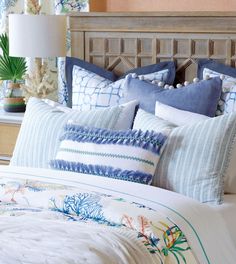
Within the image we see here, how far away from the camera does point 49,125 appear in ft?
11.6

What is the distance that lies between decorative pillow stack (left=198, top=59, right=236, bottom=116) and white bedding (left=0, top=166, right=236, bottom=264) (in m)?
0.70

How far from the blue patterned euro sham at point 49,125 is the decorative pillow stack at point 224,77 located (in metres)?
0.42

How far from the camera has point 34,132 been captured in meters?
3.57

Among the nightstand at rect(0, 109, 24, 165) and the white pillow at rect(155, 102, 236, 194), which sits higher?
the white pillow at rect(155, 102, 236, 194)

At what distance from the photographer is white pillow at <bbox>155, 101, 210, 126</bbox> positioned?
3.36 m

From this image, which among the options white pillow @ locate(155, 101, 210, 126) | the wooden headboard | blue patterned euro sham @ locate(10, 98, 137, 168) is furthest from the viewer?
the wooden headboard

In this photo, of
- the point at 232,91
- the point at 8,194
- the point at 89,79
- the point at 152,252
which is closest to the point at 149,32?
the point at 89,79

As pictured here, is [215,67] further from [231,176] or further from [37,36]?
[37,36]

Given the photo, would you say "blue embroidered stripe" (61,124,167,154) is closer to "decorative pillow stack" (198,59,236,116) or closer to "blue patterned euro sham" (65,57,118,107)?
"decorative pillow stack" (198,59,236,116)

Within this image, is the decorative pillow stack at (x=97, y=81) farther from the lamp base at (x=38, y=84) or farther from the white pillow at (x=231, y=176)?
the white pillow at (x=231, y=176)

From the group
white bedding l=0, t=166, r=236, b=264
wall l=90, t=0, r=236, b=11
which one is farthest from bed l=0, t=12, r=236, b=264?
wall l=90, t=0, r=236, b=11

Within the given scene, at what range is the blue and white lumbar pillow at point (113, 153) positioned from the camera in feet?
10.2

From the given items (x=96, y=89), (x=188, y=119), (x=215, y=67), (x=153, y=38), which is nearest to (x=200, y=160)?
(x=188, y=119)

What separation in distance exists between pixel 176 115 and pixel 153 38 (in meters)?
0.73
